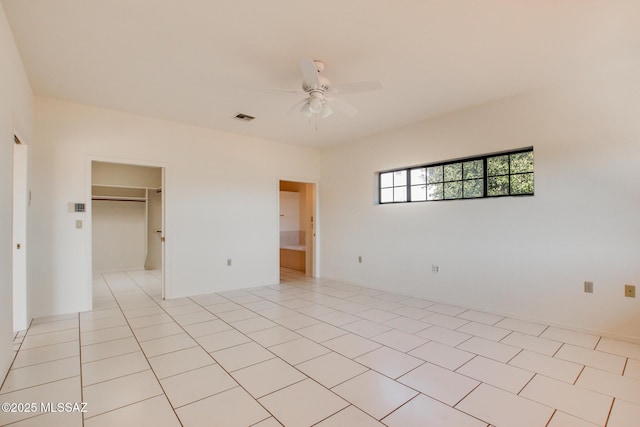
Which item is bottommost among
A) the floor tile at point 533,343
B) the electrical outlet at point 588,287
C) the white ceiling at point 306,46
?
the floor tile at point 533,343

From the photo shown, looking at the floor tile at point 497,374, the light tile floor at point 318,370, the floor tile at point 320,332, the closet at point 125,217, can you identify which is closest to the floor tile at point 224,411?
the light tile floor at point 318,370

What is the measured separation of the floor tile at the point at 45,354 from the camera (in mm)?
2506

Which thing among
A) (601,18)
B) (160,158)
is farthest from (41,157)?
(601,18)

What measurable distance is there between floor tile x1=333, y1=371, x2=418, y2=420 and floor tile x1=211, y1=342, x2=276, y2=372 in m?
0.78

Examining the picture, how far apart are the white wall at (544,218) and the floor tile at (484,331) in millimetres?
577

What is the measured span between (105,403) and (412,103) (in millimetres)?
4140

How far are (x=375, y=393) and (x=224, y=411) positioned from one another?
3.22 ft

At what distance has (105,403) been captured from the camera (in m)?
1.94

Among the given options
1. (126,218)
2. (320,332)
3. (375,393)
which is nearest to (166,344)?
(320,332)

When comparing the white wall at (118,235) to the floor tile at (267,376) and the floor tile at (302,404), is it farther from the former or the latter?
the floor tile at (302,404)

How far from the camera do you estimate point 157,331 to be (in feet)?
10.5

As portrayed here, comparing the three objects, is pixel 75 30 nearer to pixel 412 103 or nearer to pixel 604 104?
→ pixel 412 103

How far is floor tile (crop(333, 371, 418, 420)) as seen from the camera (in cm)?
189

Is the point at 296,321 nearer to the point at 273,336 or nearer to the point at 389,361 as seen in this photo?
the point at 273,336
